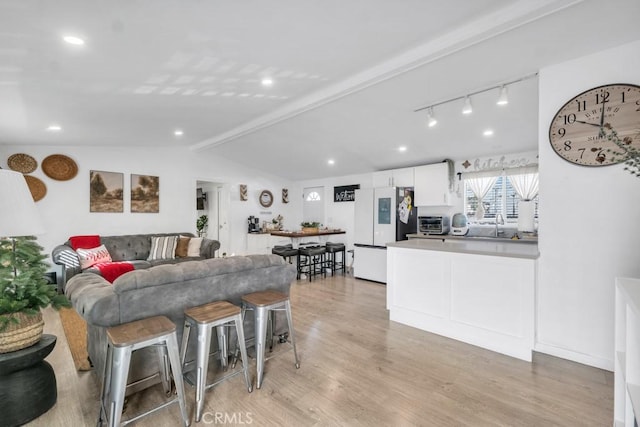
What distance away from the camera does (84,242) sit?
14.8ft

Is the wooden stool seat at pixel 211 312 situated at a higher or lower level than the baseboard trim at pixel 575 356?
higher

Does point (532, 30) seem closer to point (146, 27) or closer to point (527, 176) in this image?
point (146, 27)

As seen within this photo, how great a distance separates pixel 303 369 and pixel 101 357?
140 centimetres

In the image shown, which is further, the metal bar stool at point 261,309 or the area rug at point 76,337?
the area rug at point 76,337

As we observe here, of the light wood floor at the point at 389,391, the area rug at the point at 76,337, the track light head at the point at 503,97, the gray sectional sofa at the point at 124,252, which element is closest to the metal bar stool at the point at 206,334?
the light wood floor at the point at 389,391

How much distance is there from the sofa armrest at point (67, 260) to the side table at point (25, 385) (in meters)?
2.80

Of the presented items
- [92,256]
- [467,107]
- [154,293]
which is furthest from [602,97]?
[92,256]

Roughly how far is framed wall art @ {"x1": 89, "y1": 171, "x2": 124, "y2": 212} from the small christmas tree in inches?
143

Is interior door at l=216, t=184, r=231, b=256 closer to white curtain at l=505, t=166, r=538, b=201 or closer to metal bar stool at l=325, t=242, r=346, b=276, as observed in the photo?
metal bar stool at l=325, t=242, r=346, b=276

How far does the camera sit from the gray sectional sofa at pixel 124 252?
4102 millimetres

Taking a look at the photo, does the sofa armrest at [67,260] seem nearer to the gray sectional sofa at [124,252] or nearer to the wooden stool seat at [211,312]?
the gray sectional sofa at [124,252]

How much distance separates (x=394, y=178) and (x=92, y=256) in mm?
5164

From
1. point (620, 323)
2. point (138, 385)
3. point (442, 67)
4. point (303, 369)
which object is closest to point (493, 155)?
point (442, 67)

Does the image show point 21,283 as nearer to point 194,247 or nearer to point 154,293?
point 154,293
